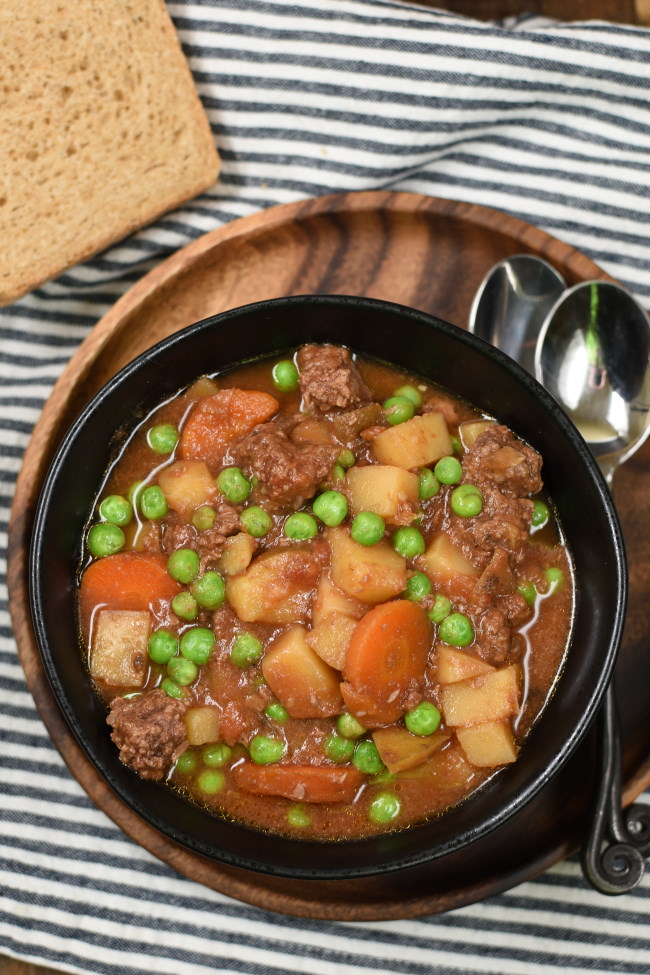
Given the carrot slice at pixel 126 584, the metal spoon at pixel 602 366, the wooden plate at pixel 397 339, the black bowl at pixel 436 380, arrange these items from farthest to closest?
1. the metal spoon at pixel 602 366
2. the wooden plate at pixel 397 339
3. the carrot slice at pixel 126 584
4. the black bowl at pixel 436 380

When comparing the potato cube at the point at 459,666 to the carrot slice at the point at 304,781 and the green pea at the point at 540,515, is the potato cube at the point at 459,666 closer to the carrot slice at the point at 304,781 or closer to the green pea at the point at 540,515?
the carrot slice at the point at 304,781

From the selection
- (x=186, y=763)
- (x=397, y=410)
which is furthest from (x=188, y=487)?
(x=186, y=763)

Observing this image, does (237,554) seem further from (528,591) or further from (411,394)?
(528,591)

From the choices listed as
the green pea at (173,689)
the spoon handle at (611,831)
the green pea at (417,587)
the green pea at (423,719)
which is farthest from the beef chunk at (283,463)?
the spoon handle at (611,831)

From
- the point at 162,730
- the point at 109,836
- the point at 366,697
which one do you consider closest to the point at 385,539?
the point at 366,697

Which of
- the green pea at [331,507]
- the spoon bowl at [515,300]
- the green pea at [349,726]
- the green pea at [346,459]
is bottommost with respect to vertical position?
the green pea at [349,726]

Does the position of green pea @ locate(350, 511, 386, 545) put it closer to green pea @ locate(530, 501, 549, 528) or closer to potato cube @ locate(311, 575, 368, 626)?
potato cube @ locate(311, 575, 368, 626)

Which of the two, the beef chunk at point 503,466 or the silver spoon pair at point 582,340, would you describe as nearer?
the beef chunk at point 503,466
